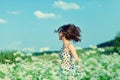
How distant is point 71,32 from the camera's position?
384 inches

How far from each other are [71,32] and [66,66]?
0.79 m

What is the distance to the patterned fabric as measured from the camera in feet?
32.2

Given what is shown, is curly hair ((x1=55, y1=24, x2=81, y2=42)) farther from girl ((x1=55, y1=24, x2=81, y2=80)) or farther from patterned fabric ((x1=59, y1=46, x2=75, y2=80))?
patterned fabric ((x1=59, y1=46, x2=75, y2=80))

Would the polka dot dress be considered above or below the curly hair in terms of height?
below

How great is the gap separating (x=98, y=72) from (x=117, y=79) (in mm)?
2081

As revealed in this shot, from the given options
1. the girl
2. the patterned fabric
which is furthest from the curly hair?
the patterned fabric

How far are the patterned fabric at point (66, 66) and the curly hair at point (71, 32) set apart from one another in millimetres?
274

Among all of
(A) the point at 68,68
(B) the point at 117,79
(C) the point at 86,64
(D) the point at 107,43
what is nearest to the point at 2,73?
(C) the point at 86,64

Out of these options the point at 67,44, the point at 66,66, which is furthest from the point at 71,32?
the point at 66,66

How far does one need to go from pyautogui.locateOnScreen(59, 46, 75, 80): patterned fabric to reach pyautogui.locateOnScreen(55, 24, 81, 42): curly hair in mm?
274

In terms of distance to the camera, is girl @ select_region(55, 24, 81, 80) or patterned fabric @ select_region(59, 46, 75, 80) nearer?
girl @ select_region(55, 24, 81, 80)

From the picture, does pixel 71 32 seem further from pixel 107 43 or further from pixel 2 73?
pixel 107 43

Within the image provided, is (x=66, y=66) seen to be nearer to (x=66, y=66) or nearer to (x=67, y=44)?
(x=66, y=66)

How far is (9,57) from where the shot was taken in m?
18.7
